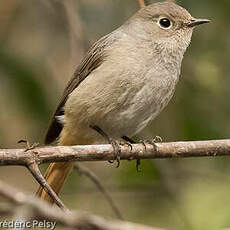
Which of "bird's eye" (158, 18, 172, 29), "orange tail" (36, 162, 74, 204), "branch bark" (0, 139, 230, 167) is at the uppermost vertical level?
"bird's eye" (158, 18, 172, 29)

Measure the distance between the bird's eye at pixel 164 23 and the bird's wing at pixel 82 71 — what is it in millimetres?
440

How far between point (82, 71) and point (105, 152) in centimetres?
153

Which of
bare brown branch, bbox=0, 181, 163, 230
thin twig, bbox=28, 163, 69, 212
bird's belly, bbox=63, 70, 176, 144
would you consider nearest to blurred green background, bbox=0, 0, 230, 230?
bird's belly, bbox=63, 70, 176, 144

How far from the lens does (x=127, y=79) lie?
4309 mm

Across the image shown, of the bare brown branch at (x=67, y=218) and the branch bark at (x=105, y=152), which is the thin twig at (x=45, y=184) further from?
the bare brown branch at (x=67, y=218)

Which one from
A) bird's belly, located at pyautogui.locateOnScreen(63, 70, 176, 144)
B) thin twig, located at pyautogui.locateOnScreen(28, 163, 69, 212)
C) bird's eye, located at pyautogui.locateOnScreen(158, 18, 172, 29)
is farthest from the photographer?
bird's eye, located at pyautogui.locateOnScreen(158, 18, 172, 29)

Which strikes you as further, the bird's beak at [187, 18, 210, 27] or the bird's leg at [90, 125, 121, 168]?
the bird's beak at [187, 18, 210, 27]

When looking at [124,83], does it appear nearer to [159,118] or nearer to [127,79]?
[127,79]

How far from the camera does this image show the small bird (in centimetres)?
435

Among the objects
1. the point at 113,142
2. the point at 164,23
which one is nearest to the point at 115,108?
the point at 113,142

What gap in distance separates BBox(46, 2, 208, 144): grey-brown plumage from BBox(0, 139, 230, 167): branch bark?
1.74 feet

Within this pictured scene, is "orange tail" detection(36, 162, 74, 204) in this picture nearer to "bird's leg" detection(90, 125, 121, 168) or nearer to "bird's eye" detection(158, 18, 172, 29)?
"bird's leg" detection(90, 125, 121, 168)

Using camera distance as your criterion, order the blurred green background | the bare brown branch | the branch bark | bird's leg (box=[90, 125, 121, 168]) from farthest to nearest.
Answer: the blurred green background
bird's leg (box=[90, 125, 121, 168])
the branch bark
the bare brown branch

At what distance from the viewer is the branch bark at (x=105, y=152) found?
322 cm
